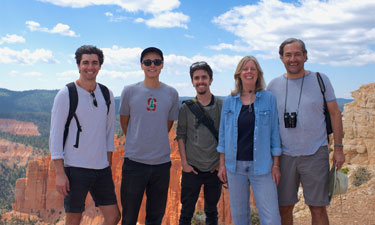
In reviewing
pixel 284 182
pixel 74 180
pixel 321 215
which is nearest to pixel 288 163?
pixel 284 182

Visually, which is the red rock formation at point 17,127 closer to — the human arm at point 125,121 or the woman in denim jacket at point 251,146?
the human arm at point 125,121

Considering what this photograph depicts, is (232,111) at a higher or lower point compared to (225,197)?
higher

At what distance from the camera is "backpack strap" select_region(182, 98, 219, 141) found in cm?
412

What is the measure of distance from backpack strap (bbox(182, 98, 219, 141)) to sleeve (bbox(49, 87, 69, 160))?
5.07ft

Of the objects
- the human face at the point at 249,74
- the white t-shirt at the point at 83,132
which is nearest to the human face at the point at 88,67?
the white t-shirt at the point at 83,132

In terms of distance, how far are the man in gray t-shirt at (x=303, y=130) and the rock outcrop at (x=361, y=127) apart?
14.3 meters

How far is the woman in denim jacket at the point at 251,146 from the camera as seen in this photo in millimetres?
3564

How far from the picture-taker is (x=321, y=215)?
158 inches

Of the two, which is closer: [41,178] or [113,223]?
[113,223]

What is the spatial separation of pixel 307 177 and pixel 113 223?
2477mm

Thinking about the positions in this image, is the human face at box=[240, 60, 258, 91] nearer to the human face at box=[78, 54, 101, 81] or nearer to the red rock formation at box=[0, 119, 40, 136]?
the human face at box=[78, 54, 101, 81]

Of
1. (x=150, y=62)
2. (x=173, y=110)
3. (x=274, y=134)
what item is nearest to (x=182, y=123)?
(x=173, y=110)

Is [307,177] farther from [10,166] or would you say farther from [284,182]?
[10,166]

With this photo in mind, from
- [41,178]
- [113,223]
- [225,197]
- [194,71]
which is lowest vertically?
[41,178]
